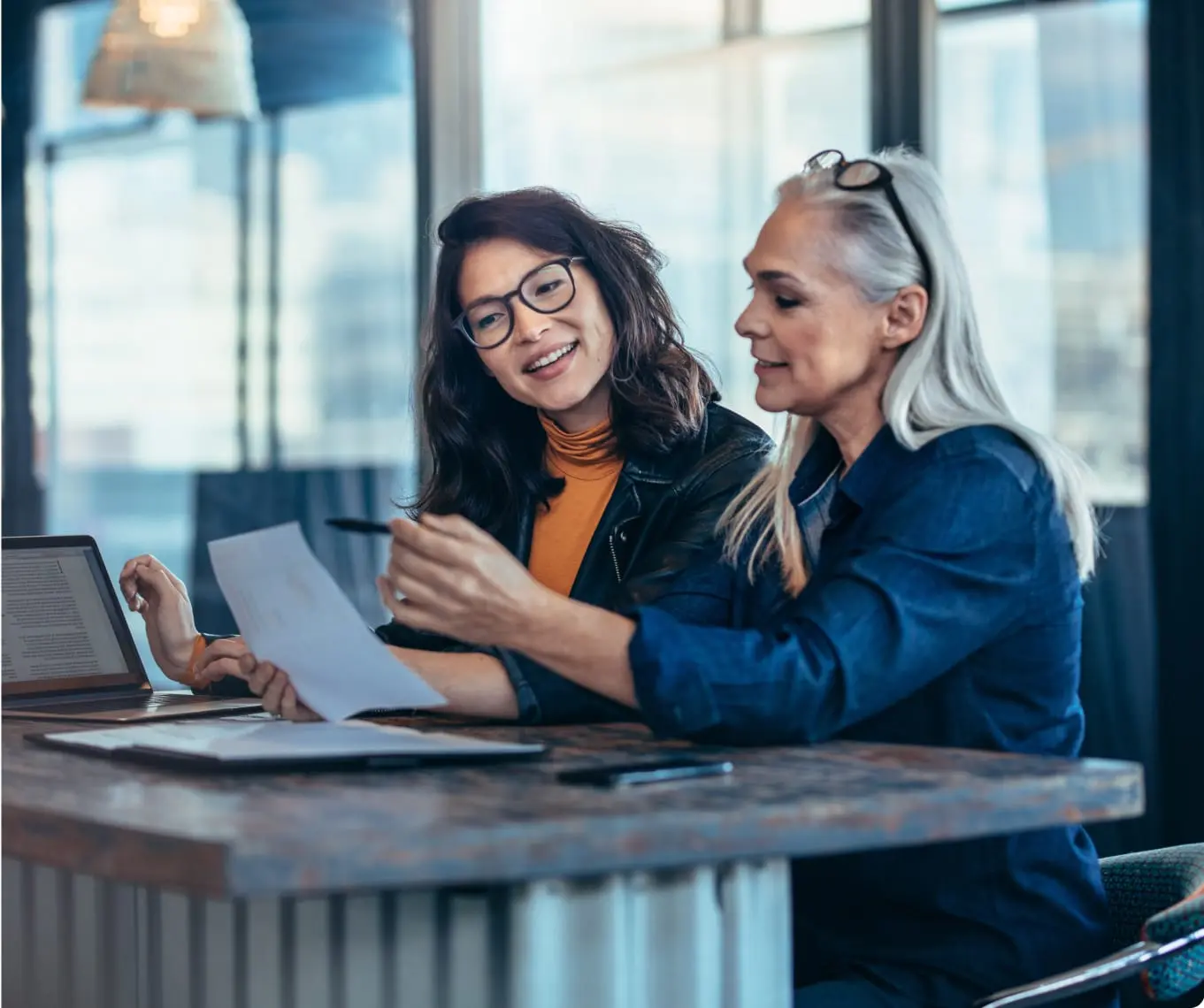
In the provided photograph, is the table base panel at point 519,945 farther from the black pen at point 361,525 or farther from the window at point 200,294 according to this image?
the window at point 200,294

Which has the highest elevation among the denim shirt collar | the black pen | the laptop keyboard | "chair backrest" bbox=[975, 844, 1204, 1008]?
the denim shirt collar

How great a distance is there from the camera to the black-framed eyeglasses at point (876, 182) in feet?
5.89

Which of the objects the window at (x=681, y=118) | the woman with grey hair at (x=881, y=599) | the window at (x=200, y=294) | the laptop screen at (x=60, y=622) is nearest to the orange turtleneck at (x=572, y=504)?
the woman with grey hair at (x=881, y=599)

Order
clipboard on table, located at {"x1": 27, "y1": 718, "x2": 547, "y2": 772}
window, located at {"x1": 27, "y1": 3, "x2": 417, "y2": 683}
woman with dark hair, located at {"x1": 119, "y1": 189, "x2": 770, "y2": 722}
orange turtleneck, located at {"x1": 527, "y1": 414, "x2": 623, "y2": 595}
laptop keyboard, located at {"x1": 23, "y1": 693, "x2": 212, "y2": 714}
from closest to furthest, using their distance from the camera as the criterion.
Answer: clipboard on table, located at {"x1": 27, "y1": 718, "x2": 547, "y2": 772}
laptop keyboard, located at {"x1": 23, "y1": 693, "x2": 212, "y2": 714}
woman with dark hair, located at {"x1": 119, "y1": 189, "x2": 770, "y2": 722}
orange turtleneck, located at {"x1": 527, "y1": 414, "x2": 623, "y2": 595}
window, located at {"x1": 27, "y1": 3, "x2": 417, "y2": 683}

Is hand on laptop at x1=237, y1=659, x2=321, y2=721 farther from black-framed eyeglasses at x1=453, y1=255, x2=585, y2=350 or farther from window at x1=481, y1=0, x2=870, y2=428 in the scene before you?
window at x1=481, y1=0, x2=870, y2=428

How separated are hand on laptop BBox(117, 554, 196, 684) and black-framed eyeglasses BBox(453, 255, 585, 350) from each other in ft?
1.82

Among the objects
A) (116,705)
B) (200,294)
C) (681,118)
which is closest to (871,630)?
(116,705)

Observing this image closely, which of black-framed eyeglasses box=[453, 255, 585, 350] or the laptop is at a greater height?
black-framed eyeglasses box=[453, 255, 585, 350]

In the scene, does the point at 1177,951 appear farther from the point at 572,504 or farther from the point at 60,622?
the point at 60,622

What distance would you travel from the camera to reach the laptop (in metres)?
2.12

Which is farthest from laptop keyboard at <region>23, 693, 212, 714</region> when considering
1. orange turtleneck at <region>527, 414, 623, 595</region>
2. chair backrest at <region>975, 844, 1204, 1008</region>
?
chair backrest at <region>975, 844, 1204, 1008</region>

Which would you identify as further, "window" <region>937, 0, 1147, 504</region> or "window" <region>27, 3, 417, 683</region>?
"window" <region>27, 3, 417, 683</region>

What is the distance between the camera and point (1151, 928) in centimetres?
152

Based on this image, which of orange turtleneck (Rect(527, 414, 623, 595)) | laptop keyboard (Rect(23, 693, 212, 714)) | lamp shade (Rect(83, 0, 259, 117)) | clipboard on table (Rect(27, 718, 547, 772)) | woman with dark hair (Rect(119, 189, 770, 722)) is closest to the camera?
clipboard on table (Rect(27, 718, 547, 772))
